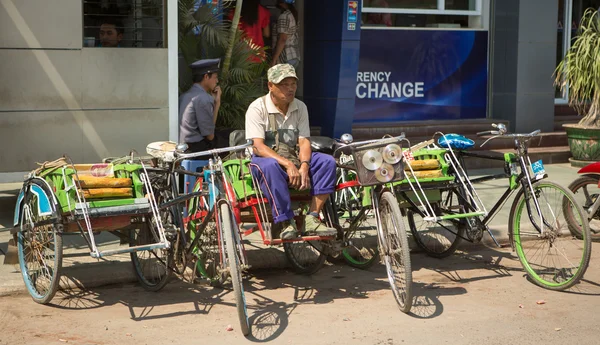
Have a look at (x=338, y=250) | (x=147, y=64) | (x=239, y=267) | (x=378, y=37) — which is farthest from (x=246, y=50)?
(x=239, y=267)

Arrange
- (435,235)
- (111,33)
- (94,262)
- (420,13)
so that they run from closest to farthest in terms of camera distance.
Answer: (94,262) → (435,235) → (111,33) → (420,13)

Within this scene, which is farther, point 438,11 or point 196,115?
point 438,11

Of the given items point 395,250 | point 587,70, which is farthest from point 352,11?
point 395,250

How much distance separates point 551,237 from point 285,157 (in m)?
2.11

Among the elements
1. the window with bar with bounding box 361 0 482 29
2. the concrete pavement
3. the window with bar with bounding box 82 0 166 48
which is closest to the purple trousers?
the concrete pavement

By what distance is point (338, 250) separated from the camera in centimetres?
689

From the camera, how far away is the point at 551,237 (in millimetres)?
6828

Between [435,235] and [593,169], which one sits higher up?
[593,169]

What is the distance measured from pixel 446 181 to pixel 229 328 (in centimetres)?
247

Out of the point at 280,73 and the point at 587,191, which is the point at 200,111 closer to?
the point at 280,73

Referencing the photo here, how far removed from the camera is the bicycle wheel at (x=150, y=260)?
6.57 m

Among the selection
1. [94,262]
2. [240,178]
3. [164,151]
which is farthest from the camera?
[94,262]

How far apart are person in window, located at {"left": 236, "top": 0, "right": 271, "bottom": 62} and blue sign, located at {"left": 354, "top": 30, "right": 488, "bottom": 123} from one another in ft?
6.59

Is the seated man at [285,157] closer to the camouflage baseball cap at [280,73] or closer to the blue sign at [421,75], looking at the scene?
the camouflage baseball cap at [280,73]
